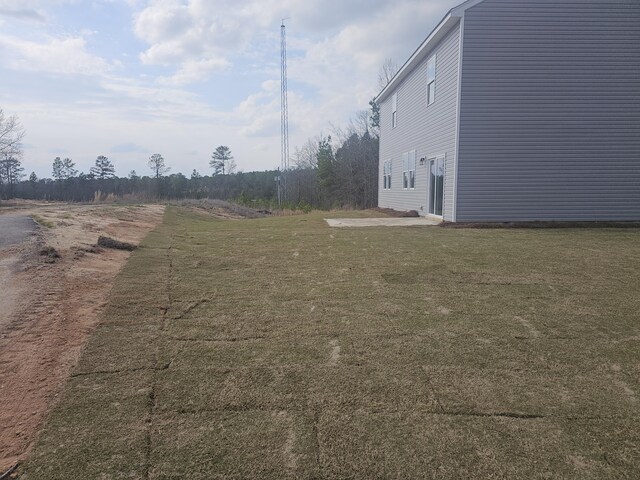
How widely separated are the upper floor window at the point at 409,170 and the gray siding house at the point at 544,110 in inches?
154

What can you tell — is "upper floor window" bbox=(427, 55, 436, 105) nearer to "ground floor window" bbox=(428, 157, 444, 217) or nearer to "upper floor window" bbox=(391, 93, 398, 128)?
"ground floor window" bbox=(428, 157, 444, 217)

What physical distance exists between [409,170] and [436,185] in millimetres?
3175

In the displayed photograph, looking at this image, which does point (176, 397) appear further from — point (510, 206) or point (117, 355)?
point (510, 206)

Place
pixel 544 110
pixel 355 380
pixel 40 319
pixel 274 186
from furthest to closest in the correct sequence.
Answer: pixel 274 186 < pixel 544 110 < pixel 40 319 < pixel 355 380

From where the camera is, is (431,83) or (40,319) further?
(431,83)

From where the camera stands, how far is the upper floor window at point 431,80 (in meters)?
14.0

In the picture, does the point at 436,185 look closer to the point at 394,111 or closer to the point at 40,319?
the point at 394,111

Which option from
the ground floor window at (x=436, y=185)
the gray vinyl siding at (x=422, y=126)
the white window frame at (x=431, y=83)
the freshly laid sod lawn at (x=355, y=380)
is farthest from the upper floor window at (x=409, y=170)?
the freshly laid sod lawn at (x=355, y=380)

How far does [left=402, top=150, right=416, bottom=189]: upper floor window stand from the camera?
1638 cm

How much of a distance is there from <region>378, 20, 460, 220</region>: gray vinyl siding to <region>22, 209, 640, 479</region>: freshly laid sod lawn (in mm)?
7759

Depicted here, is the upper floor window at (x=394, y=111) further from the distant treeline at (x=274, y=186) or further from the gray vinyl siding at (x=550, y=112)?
the distant treeline at (x=274, y=186)

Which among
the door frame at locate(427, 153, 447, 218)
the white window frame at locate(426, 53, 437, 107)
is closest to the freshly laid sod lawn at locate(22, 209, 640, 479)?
the door frame at locate(427, 153, 447, 218)

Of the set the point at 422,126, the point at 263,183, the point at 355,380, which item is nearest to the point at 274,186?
the point at 263,183

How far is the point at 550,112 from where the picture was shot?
11.9 m
